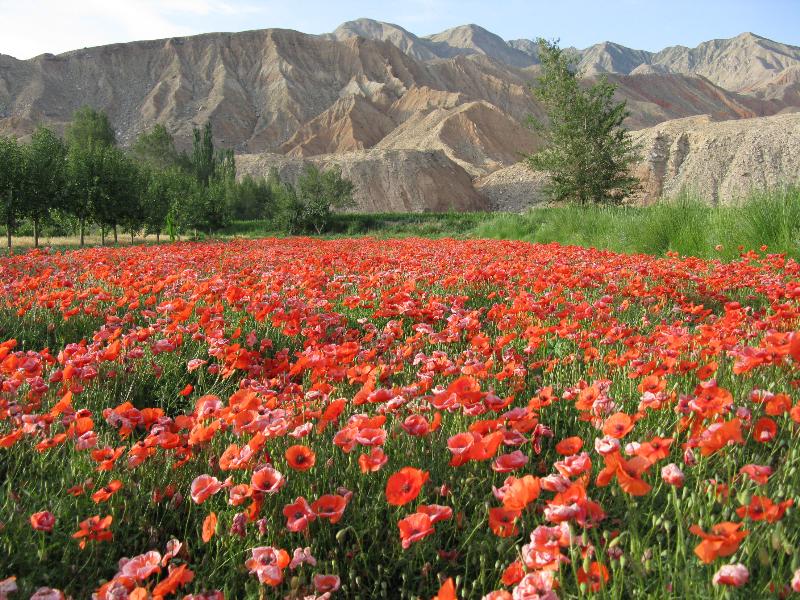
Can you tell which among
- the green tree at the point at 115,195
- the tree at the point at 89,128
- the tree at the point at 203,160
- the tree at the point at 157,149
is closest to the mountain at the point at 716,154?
the green tree at the point at 115,195

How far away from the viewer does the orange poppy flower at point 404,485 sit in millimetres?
1438

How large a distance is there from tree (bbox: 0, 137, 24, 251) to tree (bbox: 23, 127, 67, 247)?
25 cm

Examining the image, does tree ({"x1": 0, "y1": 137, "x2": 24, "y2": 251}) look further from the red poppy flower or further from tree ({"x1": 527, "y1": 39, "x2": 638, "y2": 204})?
the red poppy flower

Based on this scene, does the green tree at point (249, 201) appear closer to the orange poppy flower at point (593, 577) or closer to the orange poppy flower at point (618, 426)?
the orange poppy flower at point (618, 426)

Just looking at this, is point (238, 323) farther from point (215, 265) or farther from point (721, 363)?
point (215, 265)

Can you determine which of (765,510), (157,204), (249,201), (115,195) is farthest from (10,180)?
(249,201)

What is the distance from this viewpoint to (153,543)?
6.03ft

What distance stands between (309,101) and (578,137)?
86.1 m

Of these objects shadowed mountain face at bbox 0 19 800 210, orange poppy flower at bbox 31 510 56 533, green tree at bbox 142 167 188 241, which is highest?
shadowed mountain face at bbox 0 19 800 210

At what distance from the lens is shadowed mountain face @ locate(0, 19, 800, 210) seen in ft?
271

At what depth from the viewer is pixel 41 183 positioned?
25703 mm

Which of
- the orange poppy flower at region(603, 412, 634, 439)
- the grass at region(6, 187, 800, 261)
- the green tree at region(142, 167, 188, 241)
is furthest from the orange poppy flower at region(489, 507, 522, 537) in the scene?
the green tree at region(142, 167, 188, 241)

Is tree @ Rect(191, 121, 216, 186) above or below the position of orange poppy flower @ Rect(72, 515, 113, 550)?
above

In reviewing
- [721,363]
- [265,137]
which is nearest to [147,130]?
[265,137]
